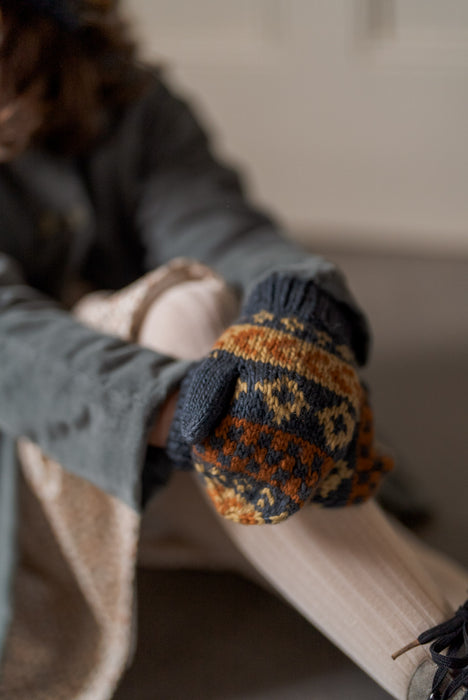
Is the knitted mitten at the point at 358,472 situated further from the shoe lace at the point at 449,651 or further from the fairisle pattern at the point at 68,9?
the fairisle pattern at the point at 68,9

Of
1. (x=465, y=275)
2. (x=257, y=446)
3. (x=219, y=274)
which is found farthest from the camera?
(x=465, y=275)

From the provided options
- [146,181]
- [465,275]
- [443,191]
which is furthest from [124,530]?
[443,191]

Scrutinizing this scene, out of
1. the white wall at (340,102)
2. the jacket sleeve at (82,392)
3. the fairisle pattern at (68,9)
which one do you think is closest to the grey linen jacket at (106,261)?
the jacket sleeve at (82,392)

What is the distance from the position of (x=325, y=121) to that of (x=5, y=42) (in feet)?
3.24

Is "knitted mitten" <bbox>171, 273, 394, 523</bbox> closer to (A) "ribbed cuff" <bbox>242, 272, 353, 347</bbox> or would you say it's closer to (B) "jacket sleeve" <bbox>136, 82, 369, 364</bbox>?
(A) "ribbed cuff" <bbox>242, 272, 353, 347</bbox>

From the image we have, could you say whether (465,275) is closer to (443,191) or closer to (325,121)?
(443,191)

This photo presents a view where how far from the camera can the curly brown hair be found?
1.97 feet

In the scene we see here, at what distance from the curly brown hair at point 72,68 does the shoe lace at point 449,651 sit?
0.56 meters

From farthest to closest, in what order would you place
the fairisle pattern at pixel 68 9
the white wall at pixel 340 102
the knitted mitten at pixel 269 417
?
the white wall at pixel 340 102 → the fairisle pattern at pixel 68 9 → the knitted mitten at pixel 269 417

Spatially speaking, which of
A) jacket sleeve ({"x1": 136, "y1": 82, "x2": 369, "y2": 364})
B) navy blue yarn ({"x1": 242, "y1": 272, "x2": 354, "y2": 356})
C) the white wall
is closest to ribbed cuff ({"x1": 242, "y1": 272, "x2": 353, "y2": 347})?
navy blue yarn ({"x1": 242, "y1": 272, "x2": 354, "y2": 356})

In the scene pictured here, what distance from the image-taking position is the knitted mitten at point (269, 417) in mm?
423

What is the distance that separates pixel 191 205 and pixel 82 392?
0.31 metres

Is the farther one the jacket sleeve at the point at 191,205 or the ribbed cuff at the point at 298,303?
the jacket sleeve at the point at 191,205

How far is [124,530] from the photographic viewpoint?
55cm
